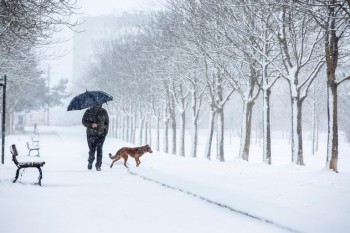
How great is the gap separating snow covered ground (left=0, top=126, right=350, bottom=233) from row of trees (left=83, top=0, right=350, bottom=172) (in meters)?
3.76

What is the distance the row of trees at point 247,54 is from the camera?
12719 mm

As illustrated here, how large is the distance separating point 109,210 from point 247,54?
1222 cm

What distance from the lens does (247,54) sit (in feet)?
57.9

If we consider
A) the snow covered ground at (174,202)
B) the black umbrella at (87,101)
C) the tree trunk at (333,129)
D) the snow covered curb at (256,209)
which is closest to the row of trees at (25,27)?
the black umbrella at (87,101)

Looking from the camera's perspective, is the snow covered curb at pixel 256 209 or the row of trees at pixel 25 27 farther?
the row of trees at pixel 25 27

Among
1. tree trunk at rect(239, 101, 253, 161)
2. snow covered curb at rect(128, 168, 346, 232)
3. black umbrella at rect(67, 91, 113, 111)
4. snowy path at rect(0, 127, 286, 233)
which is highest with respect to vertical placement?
black umbrella at rect(67, 91, 113, 111)

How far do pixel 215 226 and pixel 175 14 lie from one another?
17.5 metres

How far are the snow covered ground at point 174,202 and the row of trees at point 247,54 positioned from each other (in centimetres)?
376

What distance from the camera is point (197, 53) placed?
70.9 ft

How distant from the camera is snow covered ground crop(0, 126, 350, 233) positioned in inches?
229

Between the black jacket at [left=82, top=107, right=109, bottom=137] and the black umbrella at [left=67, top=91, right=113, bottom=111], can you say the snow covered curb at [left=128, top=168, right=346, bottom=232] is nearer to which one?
the black jacket at [left=82, top=107, right=109, bottom=137]

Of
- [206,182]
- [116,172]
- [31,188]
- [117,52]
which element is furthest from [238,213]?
[117,52]

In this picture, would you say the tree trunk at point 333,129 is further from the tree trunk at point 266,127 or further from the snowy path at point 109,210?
the snowy path at point 109,210

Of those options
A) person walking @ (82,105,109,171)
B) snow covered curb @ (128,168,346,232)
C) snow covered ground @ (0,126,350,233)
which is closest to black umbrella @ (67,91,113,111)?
person walking @ (82,105,109,171)
